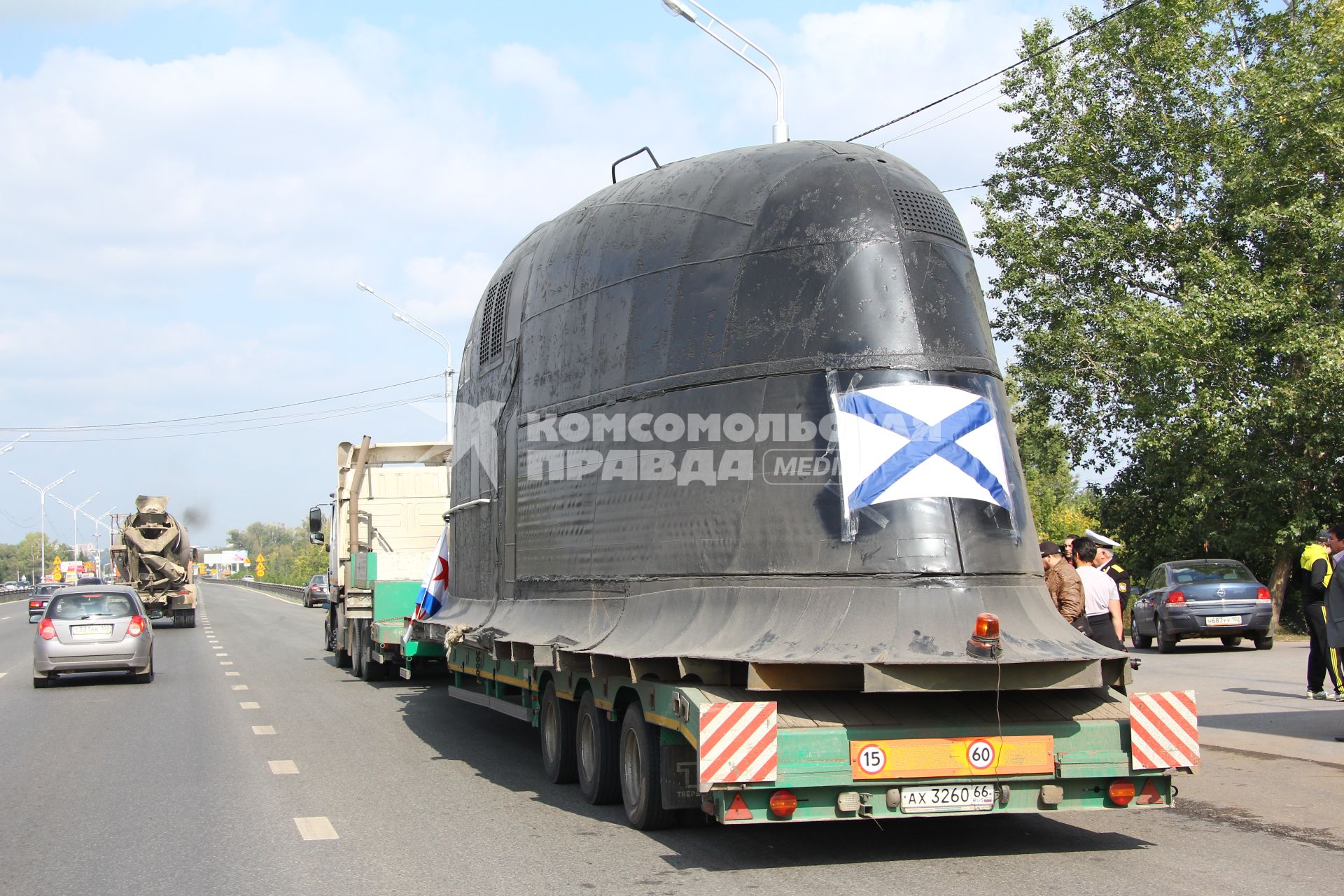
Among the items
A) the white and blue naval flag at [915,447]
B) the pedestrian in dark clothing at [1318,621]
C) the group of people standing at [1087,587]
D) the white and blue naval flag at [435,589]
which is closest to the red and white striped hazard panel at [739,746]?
the white and blue naval flag at [915,447]

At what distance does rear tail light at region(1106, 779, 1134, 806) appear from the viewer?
703 cm

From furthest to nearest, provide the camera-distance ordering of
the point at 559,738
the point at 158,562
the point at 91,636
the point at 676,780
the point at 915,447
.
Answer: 1. the point at 158,562
2. the point at 91,636
3. the point at 559,738
4. the point at 676,780
5. the point at 915,447

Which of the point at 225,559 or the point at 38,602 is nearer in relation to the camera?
the point at 38,602

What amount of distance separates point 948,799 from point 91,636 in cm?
1538

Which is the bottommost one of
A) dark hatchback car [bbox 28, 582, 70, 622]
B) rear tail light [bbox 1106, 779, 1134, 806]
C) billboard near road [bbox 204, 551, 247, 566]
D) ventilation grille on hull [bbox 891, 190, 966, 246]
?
rear tail light [bbox 1106, 779, 1134, 806]

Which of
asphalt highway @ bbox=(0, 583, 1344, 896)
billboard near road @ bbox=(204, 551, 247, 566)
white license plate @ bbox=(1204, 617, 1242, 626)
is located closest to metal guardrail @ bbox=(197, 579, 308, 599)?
white license plate @ bbox=(1204, 617, 1242, 626)

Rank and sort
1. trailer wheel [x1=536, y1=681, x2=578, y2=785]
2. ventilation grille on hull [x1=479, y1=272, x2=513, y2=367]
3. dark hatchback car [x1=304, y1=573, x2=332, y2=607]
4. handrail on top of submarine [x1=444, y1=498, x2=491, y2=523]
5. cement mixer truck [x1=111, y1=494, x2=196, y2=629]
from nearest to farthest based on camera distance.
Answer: trailer wheel [x1=536, y1=681, x2=578, y2=785] → ventilation grille on hull [x1=479, y1=272, x2=513, y2=367] → handrail on top of submarine [x1=444, y1=498, x2=491, y2=523] → cement mixer truck [x1=111, y1=494, x2=196, y2=629] → dark hatchback car [x1=304, y1=573, x2=332, y2=607]

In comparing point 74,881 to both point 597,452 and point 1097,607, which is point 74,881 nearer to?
point 597,452

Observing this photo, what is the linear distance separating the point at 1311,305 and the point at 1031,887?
23492 mm

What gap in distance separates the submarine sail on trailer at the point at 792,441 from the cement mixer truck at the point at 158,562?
30365 millimetres

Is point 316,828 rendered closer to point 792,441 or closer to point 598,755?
point 598,755

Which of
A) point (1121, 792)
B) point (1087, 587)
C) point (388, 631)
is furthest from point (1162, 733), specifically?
point (388, 631)

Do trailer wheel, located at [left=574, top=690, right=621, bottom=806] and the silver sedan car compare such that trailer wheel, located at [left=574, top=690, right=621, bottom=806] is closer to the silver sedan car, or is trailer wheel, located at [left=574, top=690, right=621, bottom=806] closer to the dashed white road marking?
the dashed white road marking

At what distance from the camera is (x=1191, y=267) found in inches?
1074
